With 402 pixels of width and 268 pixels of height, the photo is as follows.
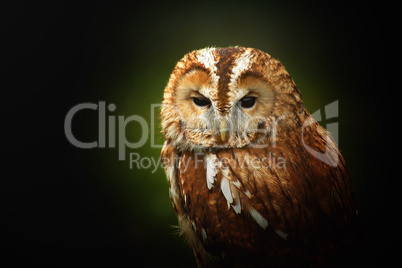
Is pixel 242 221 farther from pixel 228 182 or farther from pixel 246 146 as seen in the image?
pixel 246 146

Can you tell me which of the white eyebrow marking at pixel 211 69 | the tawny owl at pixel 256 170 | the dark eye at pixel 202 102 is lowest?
the tawny owl at pixel 256 170

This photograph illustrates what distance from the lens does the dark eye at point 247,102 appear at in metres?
0.95

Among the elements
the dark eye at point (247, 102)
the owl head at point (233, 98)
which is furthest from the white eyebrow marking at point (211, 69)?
the dark eye at point (247, 102)

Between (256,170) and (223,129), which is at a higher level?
(223,129)

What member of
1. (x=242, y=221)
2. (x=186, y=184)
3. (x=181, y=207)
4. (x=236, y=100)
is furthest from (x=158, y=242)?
(x=236, y=100)

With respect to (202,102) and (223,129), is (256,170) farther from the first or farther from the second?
(202,102)

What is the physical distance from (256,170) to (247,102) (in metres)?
0.23

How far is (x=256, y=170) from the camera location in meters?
0.96

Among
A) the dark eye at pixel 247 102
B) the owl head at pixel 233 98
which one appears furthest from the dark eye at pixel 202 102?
the dark eye at pixel 247 102

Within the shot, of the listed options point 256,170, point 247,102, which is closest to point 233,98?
point 247,102

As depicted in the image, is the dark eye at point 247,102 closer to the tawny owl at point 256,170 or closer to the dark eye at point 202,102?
the tawny owl at point 256,170

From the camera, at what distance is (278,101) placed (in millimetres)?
965

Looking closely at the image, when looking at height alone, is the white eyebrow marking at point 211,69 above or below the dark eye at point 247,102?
above

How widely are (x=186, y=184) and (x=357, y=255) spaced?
2.09 ft
